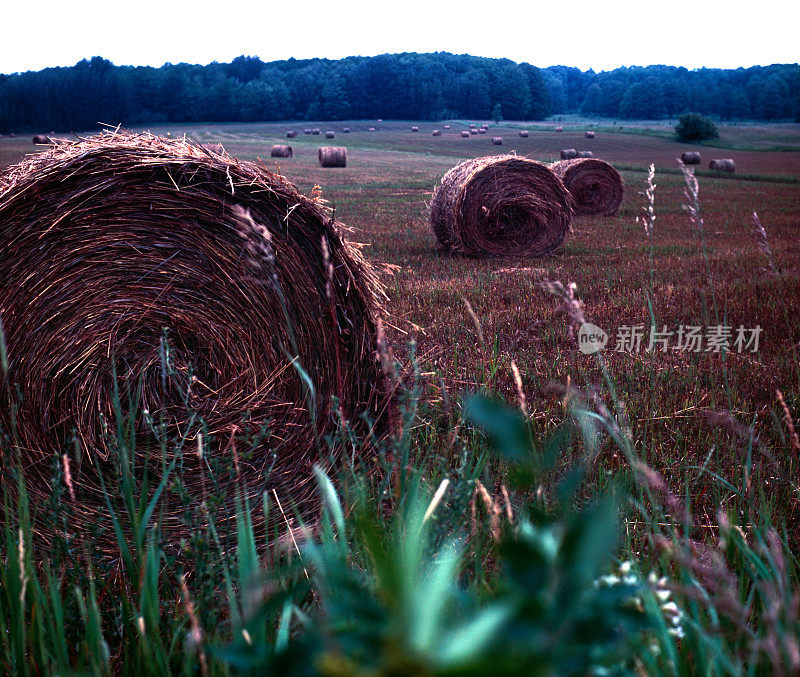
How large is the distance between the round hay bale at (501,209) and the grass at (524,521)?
22.1 inches

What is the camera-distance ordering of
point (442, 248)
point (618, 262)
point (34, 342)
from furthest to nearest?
point (442, 248), point (618, 262), point (34, 342)

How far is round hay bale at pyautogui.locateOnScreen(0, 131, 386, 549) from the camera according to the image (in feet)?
9.10

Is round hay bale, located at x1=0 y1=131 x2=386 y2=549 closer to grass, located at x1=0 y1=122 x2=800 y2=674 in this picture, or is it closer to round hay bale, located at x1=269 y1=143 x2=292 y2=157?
grass, located at x1=0 y1=122 x2=800 y2=674

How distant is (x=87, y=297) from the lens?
9.44 feet

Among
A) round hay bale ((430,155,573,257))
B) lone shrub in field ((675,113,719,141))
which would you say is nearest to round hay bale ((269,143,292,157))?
round hay bale ((430,155,573,257))

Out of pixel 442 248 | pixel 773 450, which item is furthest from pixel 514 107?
pixel 773 450

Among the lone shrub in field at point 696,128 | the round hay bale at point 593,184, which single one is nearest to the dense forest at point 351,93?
the lone shrub in field at point 696,128

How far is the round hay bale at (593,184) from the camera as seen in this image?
→ 16.2m

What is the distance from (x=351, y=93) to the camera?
82.0 metres

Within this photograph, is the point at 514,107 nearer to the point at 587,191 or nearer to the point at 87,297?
the point at 587,191

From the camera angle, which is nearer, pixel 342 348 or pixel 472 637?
pixel 472 637

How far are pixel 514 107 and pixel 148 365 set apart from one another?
87924 mm

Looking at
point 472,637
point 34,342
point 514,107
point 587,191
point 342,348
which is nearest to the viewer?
point 472,637

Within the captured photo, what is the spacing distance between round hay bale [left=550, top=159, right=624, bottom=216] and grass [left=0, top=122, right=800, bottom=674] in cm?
299
